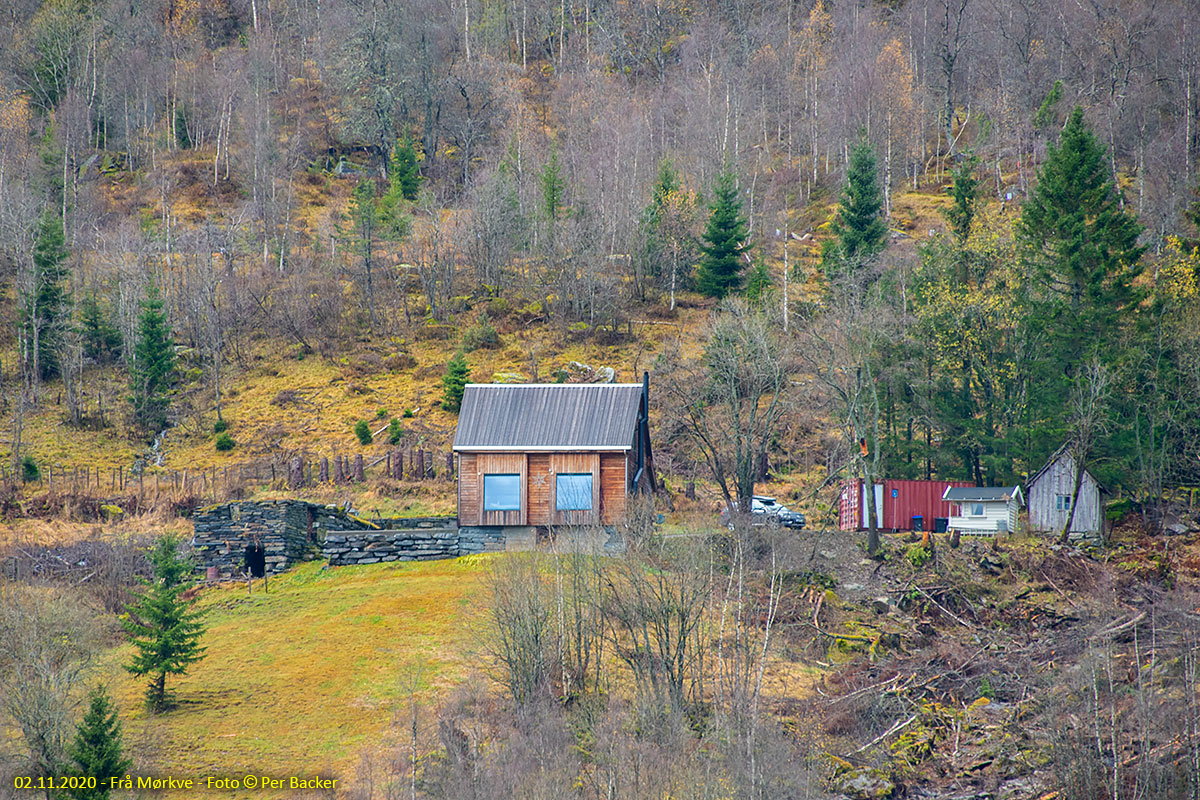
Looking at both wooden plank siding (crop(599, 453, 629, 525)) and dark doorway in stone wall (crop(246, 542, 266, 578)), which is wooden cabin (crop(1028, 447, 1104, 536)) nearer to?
wooden plank siding (crop(599, 453, 629, 525))

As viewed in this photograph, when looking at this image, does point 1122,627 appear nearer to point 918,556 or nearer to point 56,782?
point 918,556

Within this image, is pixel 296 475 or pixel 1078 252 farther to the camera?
pixel 296 475

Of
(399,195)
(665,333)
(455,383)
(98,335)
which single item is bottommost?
(455,383)

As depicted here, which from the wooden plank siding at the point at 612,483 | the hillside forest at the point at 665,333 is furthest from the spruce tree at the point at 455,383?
the wooden plank siding at the point at 612,483

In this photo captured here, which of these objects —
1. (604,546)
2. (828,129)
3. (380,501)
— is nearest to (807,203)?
(828,129)

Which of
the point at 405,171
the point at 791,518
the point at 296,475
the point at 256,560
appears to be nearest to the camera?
the point at 256,560

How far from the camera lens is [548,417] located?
1511 inches

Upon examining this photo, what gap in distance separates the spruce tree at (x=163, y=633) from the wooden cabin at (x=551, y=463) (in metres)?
12.2

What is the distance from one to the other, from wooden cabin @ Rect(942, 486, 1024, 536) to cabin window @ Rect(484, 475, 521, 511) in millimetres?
15657

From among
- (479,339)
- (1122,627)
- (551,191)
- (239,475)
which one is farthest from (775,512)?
(551,191)

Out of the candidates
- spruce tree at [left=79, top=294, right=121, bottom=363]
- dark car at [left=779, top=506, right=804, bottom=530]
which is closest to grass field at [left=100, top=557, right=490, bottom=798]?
dark car at [left=779, top=506, right=804, bottom=530]

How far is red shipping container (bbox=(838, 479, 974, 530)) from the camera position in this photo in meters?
42.6

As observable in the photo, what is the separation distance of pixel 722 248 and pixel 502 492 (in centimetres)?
2862

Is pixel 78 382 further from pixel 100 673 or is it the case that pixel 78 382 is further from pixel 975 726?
pixel 975 726
